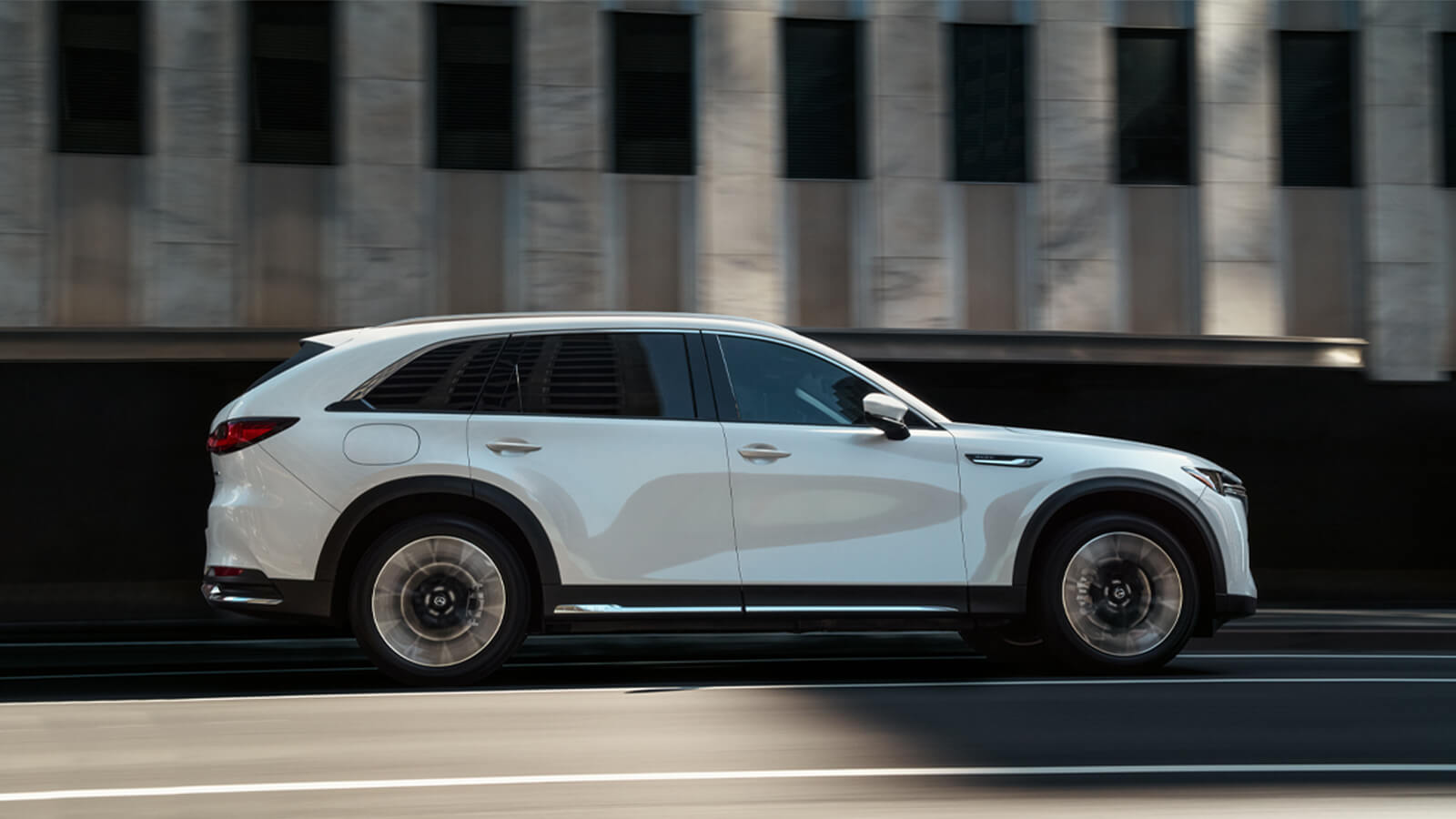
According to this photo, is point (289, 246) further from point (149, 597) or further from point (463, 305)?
point (149, 597)

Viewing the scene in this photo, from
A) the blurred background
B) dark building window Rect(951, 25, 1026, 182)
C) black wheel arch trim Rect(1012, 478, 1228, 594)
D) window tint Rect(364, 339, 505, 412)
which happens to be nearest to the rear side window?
window tint Rect(364, 339, 505, 412)

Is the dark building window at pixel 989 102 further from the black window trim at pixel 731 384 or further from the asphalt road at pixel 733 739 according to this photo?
the black window trim at pixel 731 384

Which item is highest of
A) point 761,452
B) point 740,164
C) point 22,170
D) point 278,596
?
point 740,164

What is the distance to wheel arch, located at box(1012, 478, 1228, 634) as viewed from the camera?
318 inches

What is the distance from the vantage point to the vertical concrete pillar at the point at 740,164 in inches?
625

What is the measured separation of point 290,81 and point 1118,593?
10.3m

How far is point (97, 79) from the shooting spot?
15.2 m

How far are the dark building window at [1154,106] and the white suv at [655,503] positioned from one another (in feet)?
29.1

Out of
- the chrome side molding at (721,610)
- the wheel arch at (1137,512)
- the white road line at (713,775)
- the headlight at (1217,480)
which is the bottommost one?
the white road line at (713,775)

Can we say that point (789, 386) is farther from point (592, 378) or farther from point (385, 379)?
point (385, 379)

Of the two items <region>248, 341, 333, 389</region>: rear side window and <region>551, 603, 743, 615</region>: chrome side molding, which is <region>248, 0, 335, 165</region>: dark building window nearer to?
<region>248, 341, 333, 389</region>: rear side window

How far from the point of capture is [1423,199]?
54.2 ft

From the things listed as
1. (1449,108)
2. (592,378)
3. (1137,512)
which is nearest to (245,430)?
(592,378)

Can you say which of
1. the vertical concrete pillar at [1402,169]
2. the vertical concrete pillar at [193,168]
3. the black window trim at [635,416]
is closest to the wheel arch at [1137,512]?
the black window trim at [635,416]
